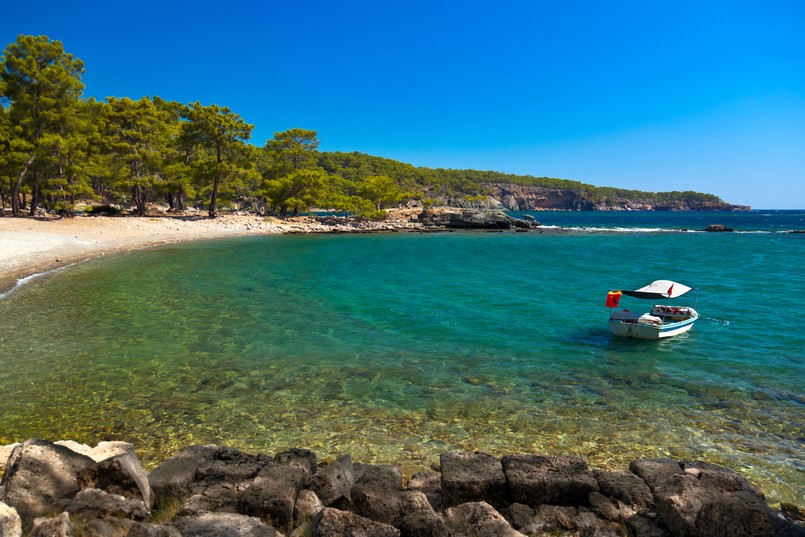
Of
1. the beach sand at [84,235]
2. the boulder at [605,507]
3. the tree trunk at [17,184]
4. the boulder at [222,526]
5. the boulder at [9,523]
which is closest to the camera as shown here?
the boulder at [9,523]

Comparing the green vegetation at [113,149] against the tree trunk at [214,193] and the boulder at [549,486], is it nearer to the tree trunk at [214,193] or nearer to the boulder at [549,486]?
the tree trunk at [214,193]

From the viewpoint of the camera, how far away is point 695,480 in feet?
20.6

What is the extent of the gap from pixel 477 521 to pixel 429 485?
5.20 feet

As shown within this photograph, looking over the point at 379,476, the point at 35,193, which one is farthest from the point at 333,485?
the point at 35,193

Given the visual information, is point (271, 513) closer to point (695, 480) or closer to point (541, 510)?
point (541, 510)

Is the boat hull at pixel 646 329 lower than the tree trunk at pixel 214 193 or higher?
lower

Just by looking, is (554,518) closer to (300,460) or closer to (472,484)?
(472,484)

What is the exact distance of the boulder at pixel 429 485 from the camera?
693 centimetres

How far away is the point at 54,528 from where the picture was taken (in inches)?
194

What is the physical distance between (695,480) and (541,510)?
2.25 m

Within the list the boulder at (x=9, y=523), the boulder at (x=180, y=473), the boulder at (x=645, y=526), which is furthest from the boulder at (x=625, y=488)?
the boulder at (x=9, y=523)

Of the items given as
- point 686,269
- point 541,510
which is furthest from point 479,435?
point 686,269

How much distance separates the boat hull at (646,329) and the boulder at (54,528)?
17816 millimetres

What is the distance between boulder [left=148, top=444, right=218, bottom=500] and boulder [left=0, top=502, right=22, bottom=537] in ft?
6.15
